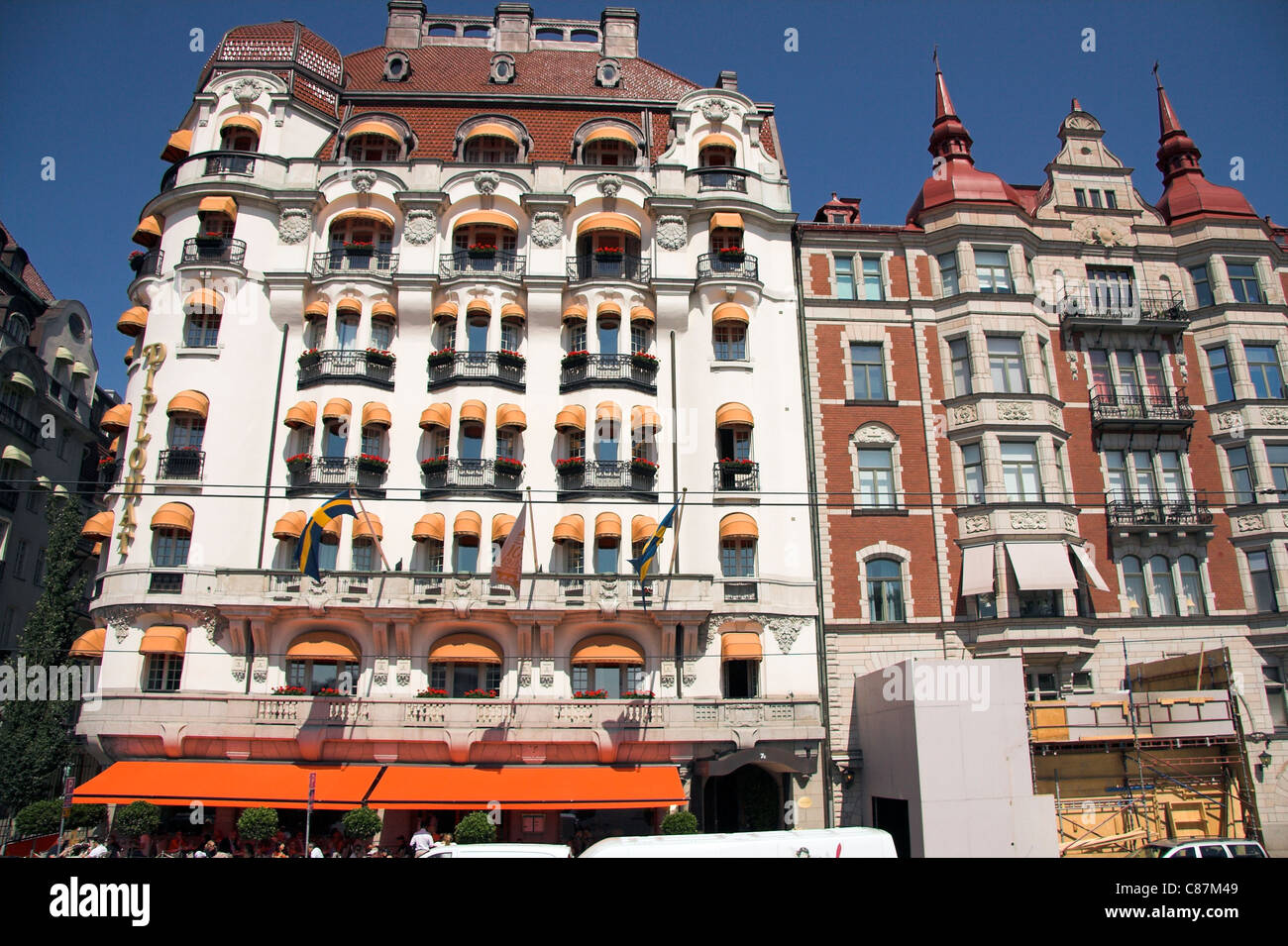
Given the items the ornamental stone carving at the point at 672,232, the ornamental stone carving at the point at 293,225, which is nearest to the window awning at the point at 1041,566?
the ornamental stone carving at the point at 672,232

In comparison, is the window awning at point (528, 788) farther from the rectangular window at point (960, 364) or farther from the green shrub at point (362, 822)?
the rectangular window at point (960, 364)

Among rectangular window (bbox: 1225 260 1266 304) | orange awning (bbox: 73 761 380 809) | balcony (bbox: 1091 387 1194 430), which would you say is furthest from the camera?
rectangular window (bbox: 1225 260 1266 304)

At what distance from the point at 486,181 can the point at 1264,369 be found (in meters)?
32.9

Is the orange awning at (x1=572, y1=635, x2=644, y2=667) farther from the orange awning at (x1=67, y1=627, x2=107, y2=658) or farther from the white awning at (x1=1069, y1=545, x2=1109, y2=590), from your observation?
the orange awning at (x1=67, y1=627, x2=107, y2=658)

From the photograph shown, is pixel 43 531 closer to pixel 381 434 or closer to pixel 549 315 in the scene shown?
pixel 381 434

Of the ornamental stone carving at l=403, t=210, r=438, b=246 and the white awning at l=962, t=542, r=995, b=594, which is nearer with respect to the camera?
the white awning at l=962, t=542, r=995, b=594

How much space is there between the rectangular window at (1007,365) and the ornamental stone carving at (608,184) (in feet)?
53.8

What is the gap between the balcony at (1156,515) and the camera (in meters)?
33.2

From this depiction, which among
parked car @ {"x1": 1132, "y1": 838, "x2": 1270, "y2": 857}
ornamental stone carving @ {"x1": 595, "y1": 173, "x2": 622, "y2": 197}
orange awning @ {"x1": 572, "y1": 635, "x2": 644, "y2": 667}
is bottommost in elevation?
parked car @ {"x1": 1132, "y1": 838, "x2": 1270, "y2": 857}

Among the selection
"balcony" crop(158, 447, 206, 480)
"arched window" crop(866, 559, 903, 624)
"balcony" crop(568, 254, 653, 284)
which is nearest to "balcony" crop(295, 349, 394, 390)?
"balcony" crop(158, 447, 206, 480)

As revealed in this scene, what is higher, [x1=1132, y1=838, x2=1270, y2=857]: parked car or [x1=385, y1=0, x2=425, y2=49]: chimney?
[x1=385, y1=0, x2=425, y2=49]: chimney

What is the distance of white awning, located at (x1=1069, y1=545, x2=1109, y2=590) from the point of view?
→ 31.3 meters

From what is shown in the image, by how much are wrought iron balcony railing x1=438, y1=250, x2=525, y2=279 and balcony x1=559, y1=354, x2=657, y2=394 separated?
460cm

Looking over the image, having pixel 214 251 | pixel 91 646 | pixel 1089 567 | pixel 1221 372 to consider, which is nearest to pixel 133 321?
pixel 214 251
